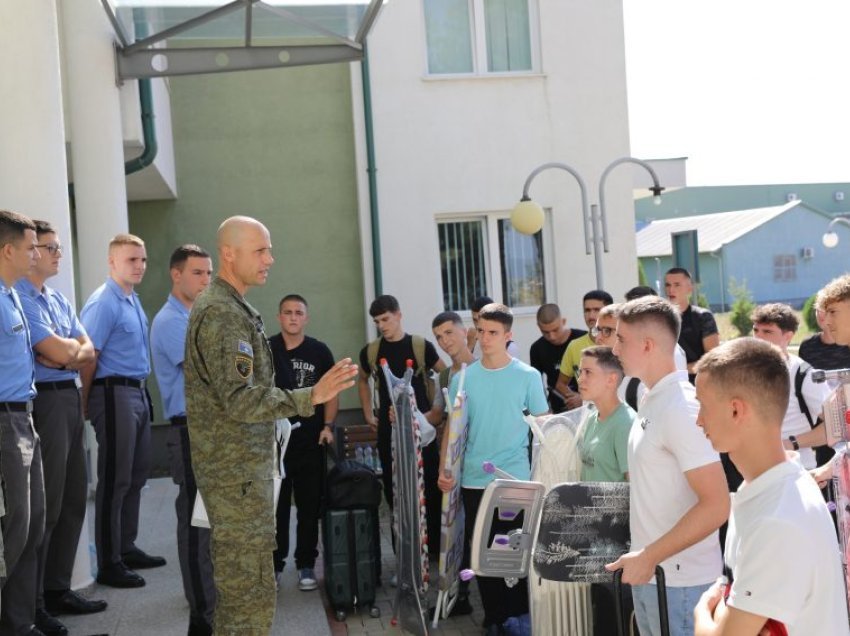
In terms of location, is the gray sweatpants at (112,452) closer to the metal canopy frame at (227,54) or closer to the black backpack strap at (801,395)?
the metal canopy frame at (227,54)

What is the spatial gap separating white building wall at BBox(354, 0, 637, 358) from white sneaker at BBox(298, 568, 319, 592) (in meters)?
5.60

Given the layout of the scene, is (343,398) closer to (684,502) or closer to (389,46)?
(389,46)

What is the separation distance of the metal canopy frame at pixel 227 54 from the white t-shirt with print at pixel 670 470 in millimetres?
5210

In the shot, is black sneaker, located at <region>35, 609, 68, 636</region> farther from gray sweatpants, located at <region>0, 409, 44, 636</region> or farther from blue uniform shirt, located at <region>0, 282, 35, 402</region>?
blue uniform shirt, located at <region>0, 282, 35, 402</region>

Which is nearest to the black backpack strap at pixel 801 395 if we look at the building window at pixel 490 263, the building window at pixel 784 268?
the building window at pixel 490 263

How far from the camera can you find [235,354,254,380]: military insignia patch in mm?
3904

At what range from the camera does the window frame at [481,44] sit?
39.7 ft

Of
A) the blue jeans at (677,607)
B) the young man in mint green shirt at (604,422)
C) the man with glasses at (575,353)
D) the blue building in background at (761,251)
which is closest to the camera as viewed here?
Result: the blue jeans at (677,607)

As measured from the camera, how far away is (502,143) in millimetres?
12188

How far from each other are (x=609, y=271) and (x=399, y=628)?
755cm

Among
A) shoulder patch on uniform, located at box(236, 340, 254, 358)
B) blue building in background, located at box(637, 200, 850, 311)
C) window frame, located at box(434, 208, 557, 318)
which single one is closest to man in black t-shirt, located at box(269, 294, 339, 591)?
shoulder patch on uniform, located at box(236, 340, 254, 358)

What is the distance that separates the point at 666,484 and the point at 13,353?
313cm

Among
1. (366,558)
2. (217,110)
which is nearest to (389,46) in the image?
(217,110)

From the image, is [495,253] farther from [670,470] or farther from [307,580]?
[670,470]
